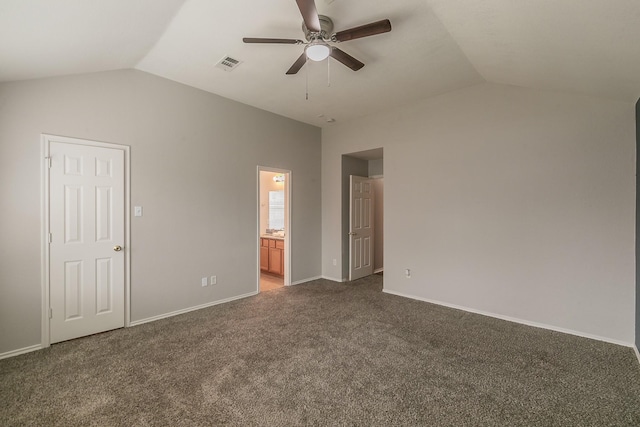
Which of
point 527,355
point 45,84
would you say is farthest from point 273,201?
point 527,355

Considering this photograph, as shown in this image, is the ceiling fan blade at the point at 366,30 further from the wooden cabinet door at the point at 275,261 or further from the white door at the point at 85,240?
the wooden cabinet door at the point at 275,261

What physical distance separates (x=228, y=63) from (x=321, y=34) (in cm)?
139

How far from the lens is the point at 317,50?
227cm

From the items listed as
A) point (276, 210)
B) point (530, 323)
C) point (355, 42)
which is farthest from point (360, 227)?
point (355, 42)

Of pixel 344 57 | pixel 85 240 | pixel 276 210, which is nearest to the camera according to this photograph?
pixel 344 57

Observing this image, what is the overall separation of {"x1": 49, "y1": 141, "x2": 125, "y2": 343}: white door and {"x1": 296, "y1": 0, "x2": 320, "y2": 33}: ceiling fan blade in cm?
262

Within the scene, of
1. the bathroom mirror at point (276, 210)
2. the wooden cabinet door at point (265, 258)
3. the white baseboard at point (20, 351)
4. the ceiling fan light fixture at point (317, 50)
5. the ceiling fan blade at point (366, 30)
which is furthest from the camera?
the bathroom mirror at point (276, 210)

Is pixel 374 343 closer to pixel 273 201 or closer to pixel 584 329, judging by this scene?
pixel 584 329

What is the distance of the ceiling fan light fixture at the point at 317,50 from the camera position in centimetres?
225

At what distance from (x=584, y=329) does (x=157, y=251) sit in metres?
5.01

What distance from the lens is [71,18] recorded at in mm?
2037

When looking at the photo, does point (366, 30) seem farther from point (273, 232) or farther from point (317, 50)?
point (273, 232)

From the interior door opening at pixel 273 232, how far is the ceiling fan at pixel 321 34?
8.10 ft

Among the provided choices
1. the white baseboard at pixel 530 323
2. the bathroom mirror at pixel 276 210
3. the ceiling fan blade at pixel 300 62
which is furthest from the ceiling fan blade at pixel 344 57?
the bathroom mirror at pixel 276 210
